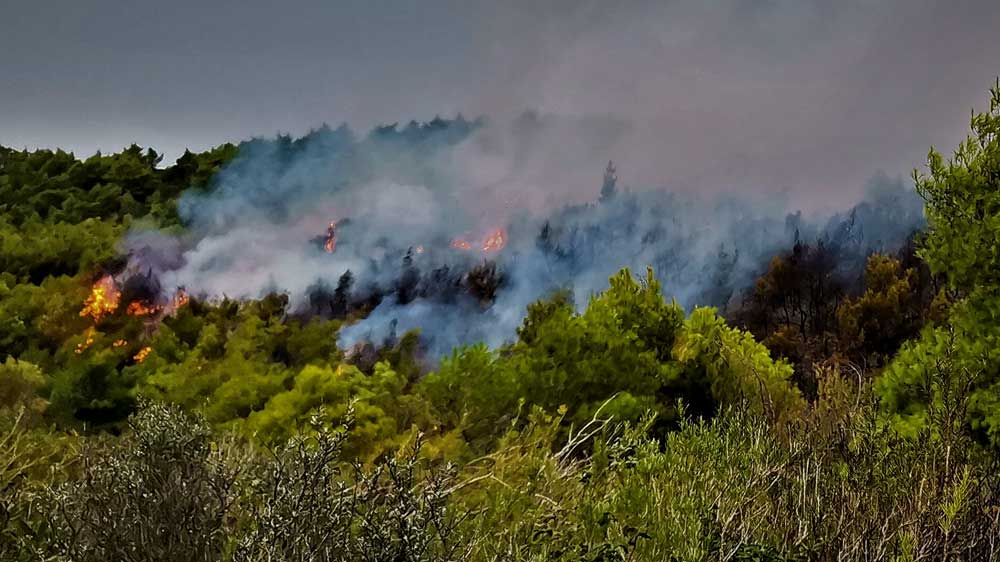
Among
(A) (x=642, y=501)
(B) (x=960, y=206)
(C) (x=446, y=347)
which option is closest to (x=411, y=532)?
(A) (x=642, y=501)

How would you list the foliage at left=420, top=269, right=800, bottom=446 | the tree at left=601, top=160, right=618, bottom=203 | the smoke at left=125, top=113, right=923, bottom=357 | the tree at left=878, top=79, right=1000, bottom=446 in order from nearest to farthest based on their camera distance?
1. the tree at left=878, top=79, right=1000, bottom=446
2. the foliage at left=420, top=269, right=800, bottom=446
3. the smoke at left=125, top=113, right=923, bottom=357
4. the tree at left=601, top=160, right=618, bottom=203

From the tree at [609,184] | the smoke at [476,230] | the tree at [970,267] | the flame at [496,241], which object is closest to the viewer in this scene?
the tree at [970,267]

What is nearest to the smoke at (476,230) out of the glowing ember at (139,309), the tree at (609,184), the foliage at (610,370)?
the tree at (609,184)

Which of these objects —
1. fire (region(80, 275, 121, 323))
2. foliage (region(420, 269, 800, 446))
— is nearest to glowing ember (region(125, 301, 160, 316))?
fire (region(80, 275, 121, 323))

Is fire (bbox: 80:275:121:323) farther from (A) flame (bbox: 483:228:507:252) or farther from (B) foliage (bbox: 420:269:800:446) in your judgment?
(B) foliage (bbox: 420:269:800:446)

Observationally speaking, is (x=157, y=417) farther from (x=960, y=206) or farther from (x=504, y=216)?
(x=504, y=216)

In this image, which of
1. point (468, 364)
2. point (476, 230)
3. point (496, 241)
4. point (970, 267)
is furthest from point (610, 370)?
point (476, 230)

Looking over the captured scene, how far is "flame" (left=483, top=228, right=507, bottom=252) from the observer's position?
7188 mm

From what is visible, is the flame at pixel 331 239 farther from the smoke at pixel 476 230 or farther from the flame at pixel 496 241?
the flame at pixel 496 241

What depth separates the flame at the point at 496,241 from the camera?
7188 millimetres

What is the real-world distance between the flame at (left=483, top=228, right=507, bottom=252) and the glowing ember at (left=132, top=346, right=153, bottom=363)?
9.40ft

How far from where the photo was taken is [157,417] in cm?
245

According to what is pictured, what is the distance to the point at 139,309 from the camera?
A: 25.5ft

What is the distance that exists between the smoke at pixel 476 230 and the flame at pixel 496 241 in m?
0.03
